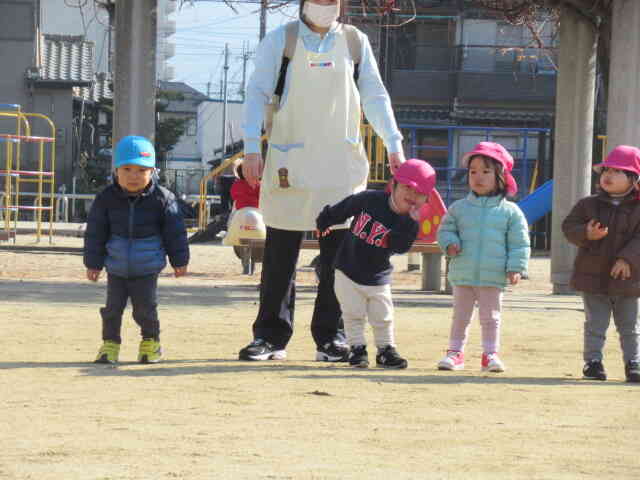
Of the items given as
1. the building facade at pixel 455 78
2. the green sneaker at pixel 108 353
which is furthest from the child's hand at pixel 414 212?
the building facade at pixel 455 78

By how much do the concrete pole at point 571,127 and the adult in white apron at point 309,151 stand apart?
20.8 feet

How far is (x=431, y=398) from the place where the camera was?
5180 mm

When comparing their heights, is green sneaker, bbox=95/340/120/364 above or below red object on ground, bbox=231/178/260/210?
below

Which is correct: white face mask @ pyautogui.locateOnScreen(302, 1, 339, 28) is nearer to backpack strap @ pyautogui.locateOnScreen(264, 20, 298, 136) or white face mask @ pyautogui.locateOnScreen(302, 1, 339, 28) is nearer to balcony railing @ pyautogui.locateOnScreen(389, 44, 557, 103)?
backpack strap @ pyautogui.locateOnScreen(264, 20, 298, 136)

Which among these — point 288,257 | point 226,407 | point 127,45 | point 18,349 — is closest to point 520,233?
point 288,257

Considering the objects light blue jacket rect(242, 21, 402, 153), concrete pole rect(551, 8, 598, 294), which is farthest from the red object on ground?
light blue jacket rect(242, 21, 402, 153)

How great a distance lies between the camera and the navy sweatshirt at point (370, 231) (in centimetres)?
616

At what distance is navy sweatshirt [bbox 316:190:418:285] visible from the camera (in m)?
6.16

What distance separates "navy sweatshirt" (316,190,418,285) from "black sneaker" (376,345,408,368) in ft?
1.10

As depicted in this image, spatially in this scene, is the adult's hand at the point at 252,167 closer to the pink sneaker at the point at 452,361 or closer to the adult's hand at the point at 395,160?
the adult's hand at the point at 395,160

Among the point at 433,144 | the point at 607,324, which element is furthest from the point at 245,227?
the point at 433,144

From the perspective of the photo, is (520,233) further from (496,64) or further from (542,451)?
(496,64)

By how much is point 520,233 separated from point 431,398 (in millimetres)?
1426

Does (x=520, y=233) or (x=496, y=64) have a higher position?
(x=496, y=64)
